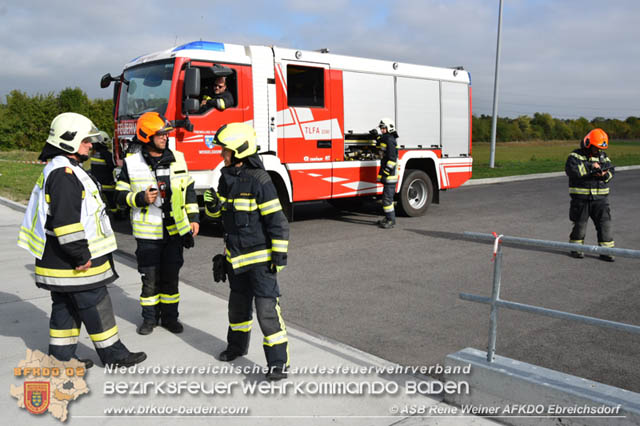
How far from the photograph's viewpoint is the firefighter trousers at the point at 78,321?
3.68 m

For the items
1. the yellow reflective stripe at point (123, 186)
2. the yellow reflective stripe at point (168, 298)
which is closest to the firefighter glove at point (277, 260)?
the yellow reflective stripe at point (168, 298)

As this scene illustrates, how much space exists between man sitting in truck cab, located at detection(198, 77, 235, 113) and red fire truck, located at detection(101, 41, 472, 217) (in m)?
0.07

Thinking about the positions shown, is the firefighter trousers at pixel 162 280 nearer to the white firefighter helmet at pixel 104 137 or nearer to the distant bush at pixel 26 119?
the white firefighter helmet at pixel 104 137

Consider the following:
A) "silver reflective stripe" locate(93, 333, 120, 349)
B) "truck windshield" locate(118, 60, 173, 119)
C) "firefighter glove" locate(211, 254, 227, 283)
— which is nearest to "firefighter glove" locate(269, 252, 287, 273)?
"firefighter glove" locate(211, 254, 227, 283)

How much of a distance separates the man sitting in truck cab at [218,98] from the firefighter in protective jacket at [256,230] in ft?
15.3

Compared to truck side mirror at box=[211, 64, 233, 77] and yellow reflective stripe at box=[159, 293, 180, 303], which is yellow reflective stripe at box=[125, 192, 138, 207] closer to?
yellow reflective stripe at box=[159, 293, 180, 303]

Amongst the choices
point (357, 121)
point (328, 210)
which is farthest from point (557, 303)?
point (328, 210)

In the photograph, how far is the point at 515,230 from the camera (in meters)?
9.80

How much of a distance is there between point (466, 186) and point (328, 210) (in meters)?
7.78

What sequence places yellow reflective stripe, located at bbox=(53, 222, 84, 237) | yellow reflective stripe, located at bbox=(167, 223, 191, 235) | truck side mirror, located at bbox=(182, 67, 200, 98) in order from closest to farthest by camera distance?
yellow reflective stripe, located at bbox=(53, 222, 84, 237) → yellow reflective stripe, located at bbox=(167, 223, 191, 235) → truck side mirror, located at bbox=(182, 67, 200, 98)

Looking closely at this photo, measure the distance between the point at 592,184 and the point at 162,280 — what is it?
605cm

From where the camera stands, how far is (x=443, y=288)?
5969 millimetres

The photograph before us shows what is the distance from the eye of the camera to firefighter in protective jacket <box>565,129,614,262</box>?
290 inches

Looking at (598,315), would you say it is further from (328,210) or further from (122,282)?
(328,210)
